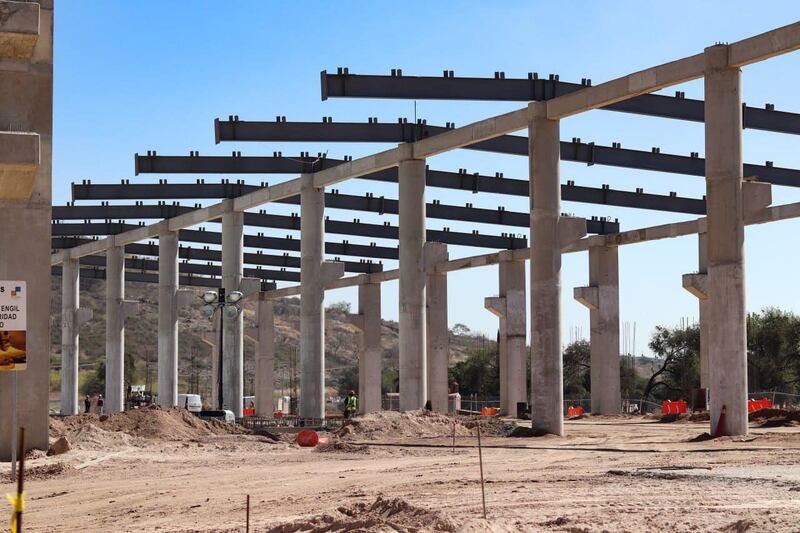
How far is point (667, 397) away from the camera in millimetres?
90250

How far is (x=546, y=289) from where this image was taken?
32.1m

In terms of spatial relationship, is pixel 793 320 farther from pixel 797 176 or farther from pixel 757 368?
pixel 797 176

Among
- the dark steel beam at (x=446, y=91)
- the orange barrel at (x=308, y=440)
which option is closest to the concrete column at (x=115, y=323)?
the dark steel beam at (x=446, y=91)

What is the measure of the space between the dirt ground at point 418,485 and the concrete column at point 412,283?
1034 cm

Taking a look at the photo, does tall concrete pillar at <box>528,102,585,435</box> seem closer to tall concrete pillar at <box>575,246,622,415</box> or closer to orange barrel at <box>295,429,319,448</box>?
orange barrel at <box>295,429,319,448</box>

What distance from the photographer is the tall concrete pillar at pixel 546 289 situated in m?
32.1

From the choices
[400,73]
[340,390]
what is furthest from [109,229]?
[340,390]

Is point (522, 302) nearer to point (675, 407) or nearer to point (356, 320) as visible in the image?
point (675, 407)

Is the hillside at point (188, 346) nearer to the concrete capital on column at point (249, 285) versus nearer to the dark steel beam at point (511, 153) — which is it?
the concrete capital on column at point (249, 285)

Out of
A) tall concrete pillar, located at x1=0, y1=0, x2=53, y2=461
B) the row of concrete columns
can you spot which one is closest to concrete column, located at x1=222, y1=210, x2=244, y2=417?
the row of concrete columns

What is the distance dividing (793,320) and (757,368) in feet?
15.8

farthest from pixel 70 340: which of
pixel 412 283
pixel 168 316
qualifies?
pixel 412 283

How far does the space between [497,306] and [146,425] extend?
25.1 m

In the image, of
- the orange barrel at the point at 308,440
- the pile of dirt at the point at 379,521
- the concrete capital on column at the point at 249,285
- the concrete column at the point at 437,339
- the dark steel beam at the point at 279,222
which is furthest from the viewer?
the dark steel beam at the point at 279,222
